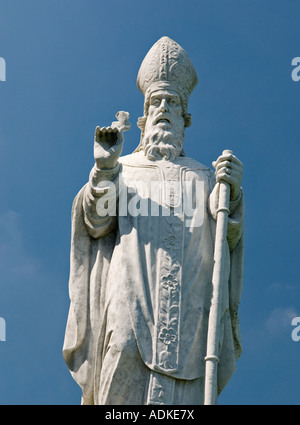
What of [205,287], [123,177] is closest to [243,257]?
[205,287]

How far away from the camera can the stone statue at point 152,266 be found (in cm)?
1387

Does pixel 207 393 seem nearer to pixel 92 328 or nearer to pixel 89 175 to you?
pixel 92 328

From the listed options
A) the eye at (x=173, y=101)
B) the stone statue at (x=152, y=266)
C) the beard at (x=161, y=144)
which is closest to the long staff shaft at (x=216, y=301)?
the stone statue at (x=152, y=266)

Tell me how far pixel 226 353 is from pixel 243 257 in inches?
52.6

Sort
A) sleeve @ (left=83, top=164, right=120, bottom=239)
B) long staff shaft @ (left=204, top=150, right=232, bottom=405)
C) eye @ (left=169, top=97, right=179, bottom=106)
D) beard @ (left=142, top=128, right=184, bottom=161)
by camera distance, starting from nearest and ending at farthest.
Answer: long staff shaft @ (left=204, top=150, right=232, bottom=405) → sleeve @ (left=83, top=164, right=120, bottom=239) → beard @ (left=142, top=128, right=184, bottom=161) → eye @ (left=169, top=97, right=179, bottom=106)

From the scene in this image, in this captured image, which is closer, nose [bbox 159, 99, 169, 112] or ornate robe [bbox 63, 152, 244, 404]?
ornate robe [bbox 63, 152, 244, 404]

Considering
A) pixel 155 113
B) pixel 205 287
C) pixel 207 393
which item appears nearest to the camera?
pixel 207 393

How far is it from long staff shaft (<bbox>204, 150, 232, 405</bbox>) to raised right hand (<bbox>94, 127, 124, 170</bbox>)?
53.0 inches

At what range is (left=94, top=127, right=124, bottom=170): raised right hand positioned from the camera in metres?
14.7

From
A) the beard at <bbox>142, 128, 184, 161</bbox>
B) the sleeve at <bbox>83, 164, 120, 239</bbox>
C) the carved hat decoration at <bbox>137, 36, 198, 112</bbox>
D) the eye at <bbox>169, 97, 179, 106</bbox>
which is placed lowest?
the sleeve at <bbox>83, 164, 120, 239</bbox>

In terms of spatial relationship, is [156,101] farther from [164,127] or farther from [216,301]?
[216,301]

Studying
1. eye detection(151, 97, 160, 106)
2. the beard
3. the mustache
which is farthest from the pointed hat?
the beard

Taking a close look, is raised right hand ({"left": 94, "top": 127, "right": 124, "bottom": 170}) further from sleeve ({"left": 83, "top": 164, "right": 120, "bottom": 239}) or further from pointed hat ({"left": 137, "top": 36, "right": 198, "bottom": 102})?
pointed hat ({"left": 137, "top": 36, "right": 198, "bottom": 102})

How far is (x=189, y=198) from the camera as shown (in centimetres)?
1504
